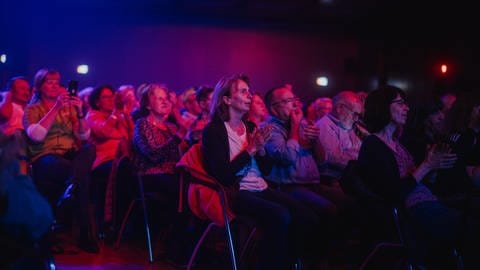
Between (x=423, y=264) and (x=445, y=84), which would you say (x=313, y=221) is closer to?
(x=423, y=264)

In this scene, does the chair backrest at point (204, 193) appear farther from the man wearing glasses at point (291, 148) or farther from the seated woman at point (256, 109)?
the seated woman at point (256, 109)

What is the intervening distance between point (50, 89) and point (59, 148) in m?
0.56

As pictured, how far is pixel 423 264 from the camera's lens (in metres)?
3.32

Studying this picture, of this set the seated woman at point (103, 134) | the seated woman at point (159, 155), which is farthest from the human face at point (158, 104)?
the seated woman at point (103, 134)

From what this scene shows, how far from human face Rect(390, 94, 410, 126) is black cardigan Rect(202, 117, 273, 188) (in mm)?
1075

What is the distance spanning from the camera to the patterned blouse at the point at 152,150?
484 centimetres

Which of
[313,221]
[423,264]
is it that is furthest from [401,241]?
[313,221]

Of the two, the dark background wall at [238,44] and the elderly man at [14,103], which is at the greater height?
the dark background wall at [238,44]

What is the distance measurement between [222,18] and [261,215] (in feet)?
22.9

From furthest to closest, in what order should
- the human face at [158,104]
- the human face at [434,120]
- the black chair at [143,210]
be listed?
the human face at [434,120] < the human face at [158,104] < the black chair at [143,210]

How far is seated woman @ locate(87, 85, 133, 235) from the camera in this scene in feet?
18.1

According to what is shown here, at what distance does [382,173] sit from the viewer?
347cm

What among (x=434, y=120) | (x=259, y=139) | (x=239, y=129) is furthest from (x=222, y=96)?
(x=434, y=120)

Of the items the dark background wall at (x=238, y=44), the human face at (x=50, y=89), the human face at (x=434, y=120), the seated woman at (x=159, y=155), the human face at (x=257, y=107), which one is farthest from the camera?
the dark background wall at (x=238, y=44)
